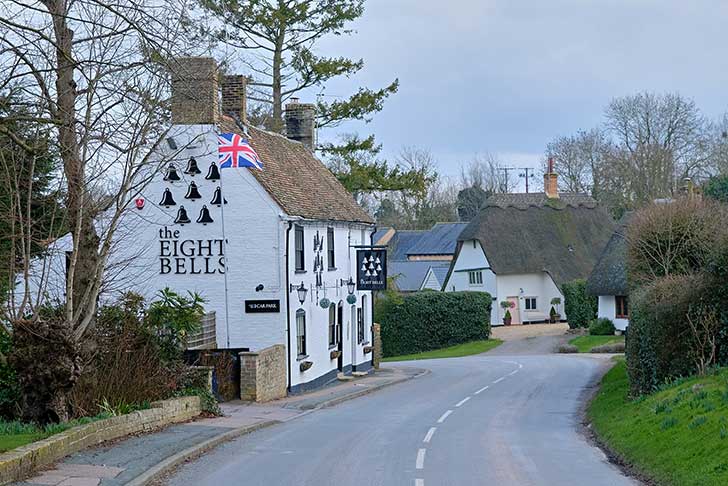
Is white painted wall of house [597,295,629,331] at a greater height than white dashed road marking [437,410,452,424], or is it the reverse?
white painted wall of house [597,295,629,331]

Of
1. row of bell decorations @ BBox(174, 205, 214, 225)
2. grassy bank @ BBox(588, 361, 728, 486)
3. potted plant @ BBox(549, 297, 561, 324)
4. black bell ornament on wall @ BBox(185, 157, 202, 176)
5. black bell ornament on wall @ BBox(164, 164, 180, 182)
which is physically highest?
black bell ornament on wall @ BBox(185, 157, 202, 176)

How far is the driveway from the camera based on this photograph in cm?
1491

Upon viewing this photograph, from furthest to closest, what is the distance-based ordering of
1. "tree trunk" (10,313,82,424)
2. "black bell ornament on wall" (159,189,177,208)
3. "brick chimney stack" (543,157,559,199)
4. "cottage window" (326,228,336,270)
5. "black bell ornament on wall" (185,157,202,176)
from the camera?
"brick chimney stack" (543,157,559,199) → "cottage window" (326,228,336,270) → "black bell ornament on wall" (159,189,177,208) → "black bell ornament on wall" (185,157,202,176) → "tree trunk" (10,313,82,424)

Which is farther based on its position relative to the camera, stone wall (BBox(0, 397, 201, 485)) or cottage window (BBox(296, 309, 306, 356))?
cottage window (BBox(296, 309, 306, 356))

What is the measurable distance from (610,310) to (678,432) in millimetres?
45609

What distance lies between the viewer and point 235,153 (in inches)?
1120

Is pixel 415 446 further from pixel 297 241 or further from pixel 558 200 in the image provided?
pixel 558 200

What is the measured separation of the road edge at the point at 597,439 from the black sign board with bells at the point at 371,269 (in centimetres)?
840

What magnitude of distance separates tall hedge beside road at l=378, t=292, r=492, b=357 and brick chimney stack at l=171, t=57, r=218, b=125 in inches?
1177

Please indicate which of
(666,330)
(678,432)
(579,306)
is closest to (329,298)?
(666,330)

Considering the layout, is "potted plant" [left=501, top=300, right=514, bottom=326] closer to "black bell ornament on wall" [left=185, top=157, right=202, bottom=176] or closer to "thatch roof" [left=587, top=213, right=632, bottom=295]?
"thatch roof" [left=587, top=213, right=632, bottom=295]

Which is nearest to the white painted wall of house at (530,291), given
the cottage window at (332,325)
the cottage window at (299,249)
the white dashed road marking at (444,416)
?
the cottage window at (332,325)

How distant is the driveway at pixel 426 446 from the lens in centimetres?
1491

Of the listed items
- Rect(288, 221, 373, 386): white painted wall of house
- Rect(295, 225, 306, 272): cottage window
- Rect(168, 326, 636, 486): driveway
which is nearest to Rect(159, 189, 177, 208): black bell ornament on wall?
Rect(288, 221, 373, 386): white painted wall of house
